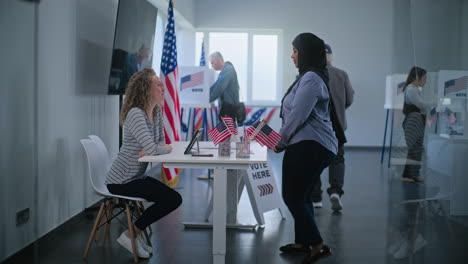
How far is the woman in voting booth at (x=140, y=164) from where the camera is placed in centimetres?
367

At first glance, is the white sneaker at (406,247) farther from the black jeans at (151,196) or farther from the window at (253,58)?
the window at (253,58)

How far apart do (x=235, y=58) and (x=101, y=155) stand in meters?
8.10

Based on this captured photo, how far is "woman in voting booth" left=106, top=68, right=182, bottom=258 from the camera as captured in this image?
12.0 feet

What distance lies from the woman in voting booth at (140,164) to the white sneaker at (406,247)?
1.55 m

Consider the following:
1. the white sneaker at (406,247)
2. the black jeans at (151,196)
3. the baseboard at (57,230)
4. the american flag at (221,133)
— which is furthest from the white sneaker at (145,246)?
the white sneaker at (406,247)

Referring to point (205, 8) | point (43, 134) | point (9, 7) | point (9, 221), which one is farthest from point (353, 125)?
point (9, 7)

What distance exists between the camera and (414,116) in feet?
13.4

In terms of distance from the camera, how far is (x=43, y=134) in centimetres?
407

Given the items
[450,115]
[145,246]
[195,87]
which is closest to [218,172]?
[145,246]

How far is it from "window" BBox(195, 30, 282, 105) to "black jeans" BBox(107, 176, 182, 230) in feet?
27.4

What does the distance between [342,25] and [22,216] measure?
31.2 ft

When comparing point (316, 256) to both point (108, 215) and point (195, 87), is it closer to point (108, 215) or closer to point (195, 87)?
point (108, 215)

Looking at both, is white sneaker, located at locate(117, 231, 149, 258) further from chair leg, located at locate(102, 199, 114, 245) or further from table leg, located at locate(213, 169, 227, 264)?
table leg, located at locate(213, 169, 227, 264)

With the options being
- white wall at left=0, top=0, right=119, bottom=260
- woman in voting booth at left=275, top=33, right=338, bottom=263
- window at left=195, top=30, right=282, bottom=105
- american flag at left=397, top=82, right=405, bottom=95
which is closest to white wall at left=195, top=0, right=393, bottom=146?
window at left=195, top=30, right=282, bottom=105
